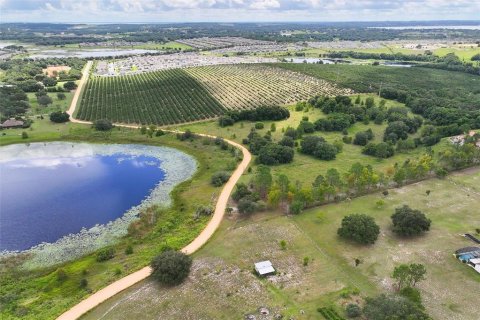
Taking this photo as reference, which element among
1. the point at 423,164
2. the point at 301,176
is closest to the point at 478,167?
the point at 423,164

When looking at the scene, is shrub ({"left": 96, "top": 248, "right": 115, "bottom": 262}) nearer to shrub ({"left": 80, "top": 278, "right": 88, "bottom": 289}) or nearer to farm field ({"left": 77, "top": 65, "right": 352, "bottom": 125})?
shrub ({"left": 80, "top": 278, "right": 88, "bottom": 289})

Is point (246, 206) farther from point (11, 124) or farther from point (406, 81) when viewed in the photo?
point (406, 81)

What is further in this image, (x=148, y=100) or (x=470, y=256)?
(x=148, y=100)

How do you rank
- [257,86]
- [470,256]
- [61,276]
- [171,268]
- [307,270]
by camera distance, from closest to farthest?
[171,268]
[61,276]
[307,270]
[470,256]
[257,86]

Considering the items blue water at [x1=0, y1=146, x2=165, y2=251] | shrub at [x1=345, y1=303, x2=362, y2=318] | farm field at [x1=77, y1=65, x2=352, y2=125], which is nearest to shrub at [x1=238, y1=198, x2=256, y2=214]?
blue water at [x1=0, y1=146, x2=165, y2=251]

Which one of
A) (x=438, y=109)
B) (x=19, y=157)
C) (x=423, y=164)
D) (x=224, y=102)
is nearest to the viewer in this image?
(x=423, y=164)

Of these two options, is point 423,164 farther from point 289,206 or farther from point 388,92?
point 388,92

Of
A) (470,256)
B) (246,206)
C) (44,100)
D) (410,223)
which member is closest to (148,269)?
(246,206)

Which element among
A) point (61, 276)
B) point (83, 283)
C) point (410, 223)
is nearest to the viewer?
point (83, 283)

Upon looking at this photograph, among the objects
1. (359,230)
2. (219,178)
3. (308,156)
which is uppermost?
(359,230)
